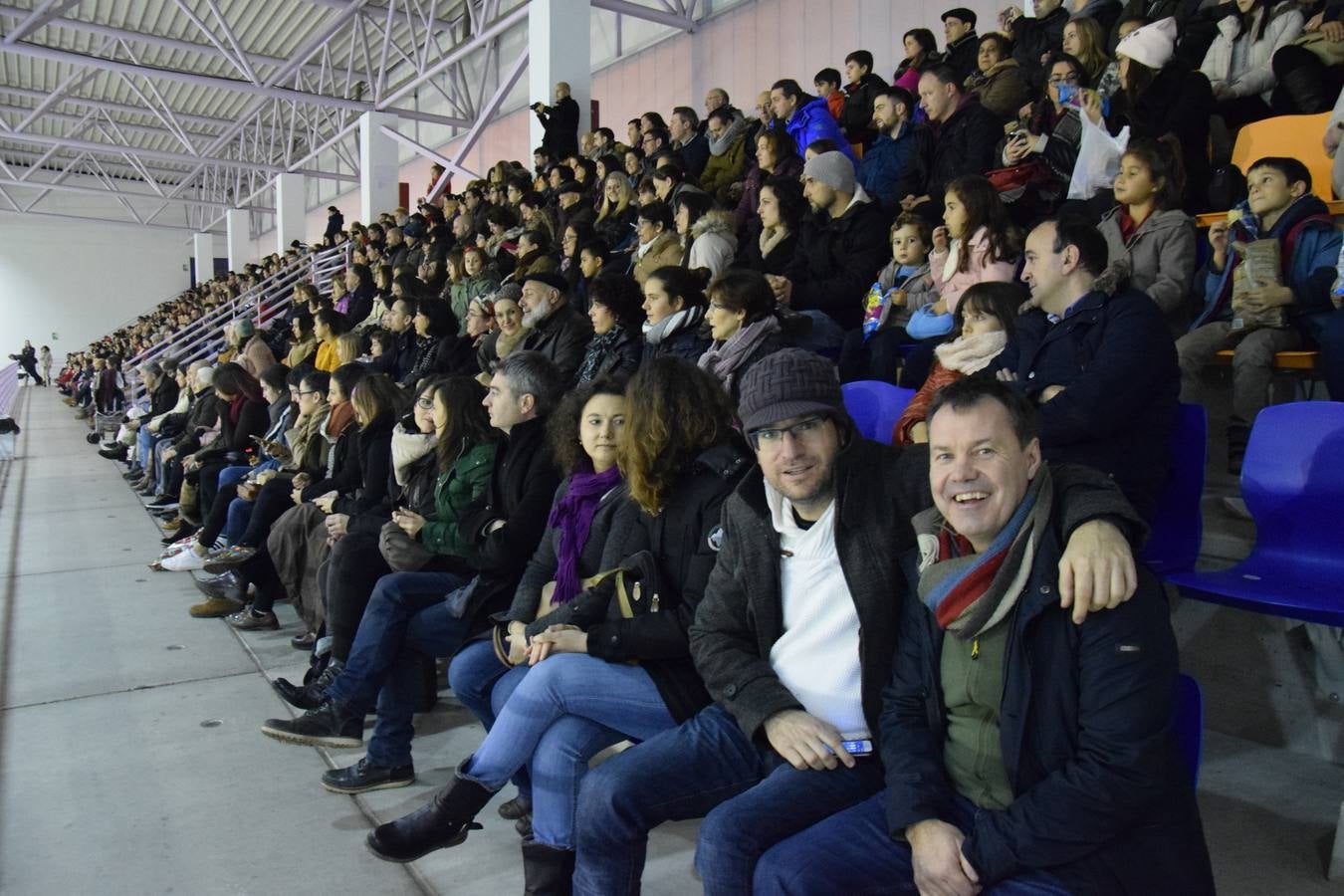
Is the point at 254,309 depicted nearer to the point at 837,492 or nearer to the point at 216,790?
the point at 216,790

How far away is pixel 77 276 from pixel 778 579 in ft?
115

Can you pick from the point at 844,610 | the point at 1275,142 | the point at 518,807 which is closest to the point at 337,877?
the point at 518,807

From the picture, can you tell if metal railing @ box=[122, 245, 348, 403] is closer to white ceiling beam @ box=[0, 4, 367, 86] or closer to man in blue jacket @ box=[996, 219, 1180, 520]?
white ceiling beam @ box=[0, 4, 367, 86]

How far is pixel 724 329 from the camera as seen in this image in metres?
3.42

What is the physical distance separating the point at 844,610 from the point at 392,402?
2768 millimetres

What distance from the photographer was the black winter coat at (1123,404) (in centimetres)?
228

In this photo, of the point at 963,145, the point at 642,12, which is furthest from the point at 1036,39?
the point at 642,12

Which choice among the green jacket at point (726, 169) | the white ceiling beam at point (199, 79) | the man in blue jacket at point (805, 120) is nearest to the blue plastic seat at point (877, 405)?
the man in blue jacket at point (805, 120)

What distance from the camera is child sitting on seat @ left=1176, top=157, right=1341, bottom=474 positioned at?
2.99 metres

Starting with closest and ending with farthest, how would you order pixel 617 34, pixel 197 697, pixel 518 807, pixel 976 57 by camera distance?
pixel 518 807 → pixel 197 697 → pixel 976 57 → pixel 617 34

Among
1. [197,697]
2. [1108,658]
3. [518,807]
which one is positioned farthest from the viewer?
[197,697]

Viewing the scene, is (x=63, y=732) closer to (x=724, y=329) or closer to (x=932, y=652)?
(x=724, y=329)

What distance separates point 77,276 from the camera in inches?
1223

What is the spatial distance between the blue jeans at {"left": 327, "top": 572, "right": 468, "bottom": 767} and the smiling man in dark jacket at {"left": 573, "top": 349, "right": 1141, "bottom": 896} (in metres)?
1.08
